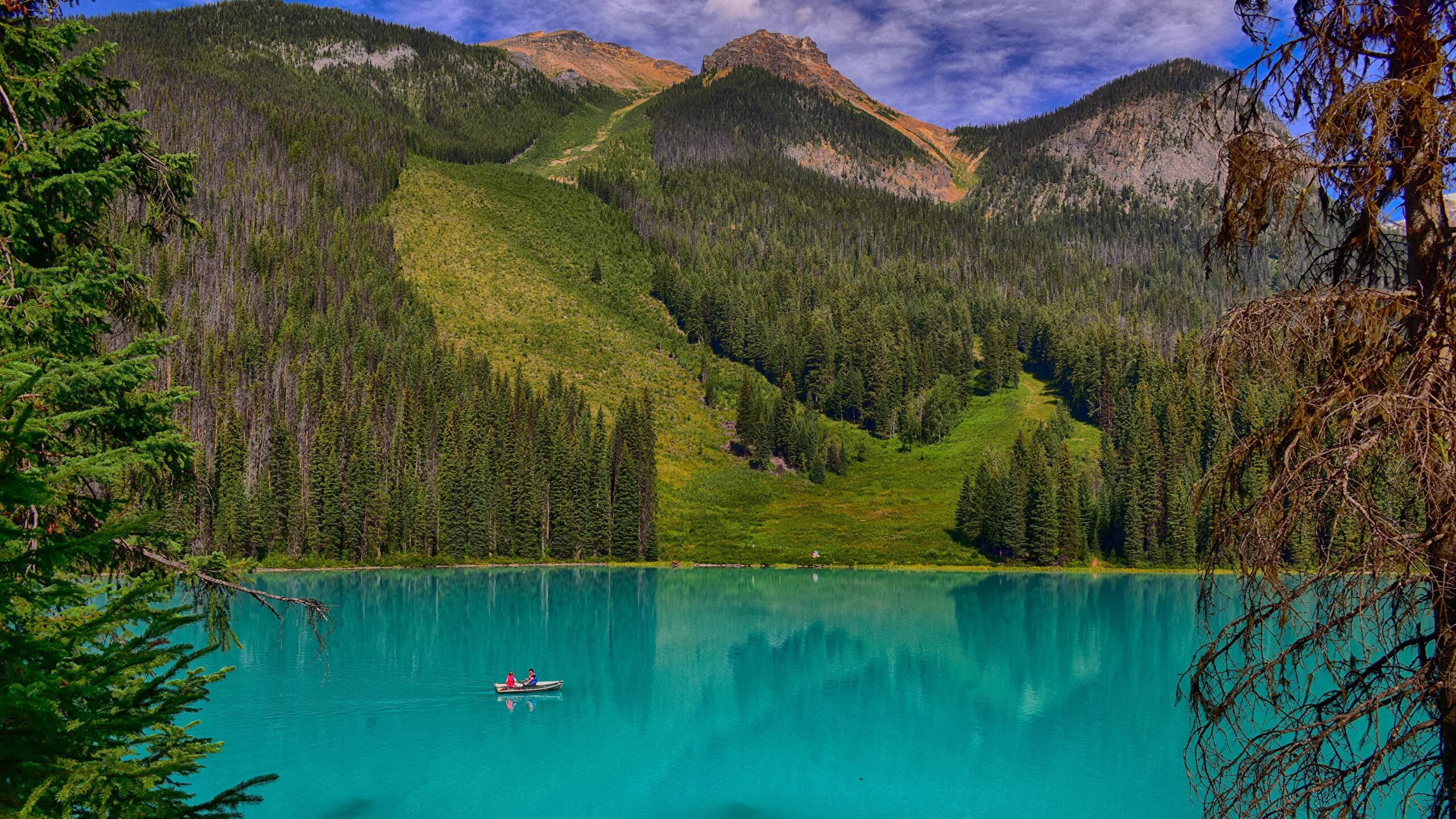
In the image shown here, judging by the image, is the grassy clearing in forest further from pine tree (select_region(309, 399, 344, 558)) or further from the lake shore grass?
pine tree (select_region(309, 399, 344, 558))

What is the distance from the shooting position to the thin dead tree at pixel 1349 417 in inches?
277

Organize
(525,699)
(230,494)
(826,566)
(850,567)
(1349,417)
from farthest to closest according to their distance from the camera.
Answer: (826,566)
(850,567)
(230,494)
(525,699)
(1349,417)

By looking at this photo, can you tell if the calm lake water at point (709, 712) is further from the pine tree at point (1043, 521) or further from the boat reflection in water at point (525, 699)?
the pine tree at point (1043, 521)

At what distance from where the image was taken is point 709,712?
4212 cm

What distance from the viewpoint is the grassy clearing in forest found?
117 meters

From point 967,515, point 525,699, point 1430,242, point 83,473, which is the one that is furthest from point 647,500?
point 83,473

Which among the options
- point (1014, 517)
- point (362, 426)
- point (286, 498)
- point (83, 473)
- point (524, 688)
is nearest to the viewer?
point (83, 473)

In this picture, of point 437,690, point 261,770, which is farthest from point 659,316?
point 261,770

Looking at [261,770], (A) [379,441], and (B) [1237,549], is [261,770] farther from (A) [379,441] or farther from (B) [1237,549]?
(A) [379,441]

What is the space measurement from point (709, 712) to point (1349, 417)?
124 ft

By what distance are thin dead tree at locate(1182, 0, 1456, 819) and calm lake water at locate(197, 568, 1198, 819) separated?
13.6 metres

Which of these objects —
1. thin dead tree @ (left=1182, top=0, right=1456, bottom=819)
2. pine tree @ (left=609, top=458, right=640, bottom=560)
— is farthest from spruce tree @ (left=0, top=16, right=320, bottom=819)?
pine tree @ (left=609, top=458, right=640, bottom=560)

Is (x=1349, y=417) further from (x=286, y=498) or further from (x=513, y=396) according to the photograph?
(x=513, y=396)

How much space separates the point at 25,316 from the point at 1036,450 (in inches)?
4730
